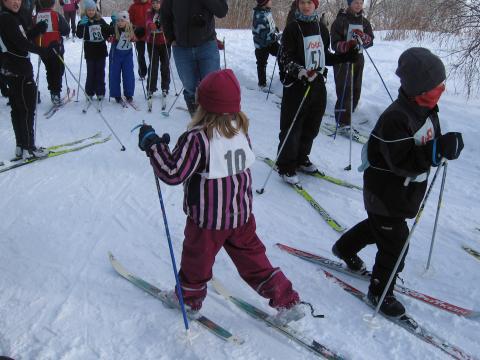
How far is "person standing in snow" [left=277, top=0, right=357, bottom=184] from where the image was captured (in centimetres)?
420

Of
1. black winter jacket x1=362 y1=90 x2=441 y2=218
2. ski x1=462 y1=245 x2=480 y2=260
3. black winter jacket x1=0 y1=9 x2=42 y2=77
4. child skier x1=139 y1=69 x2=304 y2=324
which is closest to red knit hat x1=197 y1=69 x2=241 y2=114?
child skier x1=139 y1=69 x2=304 y2=324

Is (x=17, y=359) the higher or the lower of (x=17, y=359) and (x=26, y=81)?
the lower

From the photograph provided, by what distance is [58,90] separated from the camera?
7406 mm

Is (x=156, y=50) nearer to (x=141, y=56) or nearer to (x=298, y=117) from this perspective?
(x=141, y=56)

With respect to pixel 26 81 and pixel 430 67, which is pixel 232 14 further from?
pixel 430 67

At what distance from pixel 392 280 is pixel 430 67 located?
4.06 ft

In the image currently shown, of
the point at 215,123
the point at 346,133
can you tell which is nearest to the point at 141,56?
the point at 346,133

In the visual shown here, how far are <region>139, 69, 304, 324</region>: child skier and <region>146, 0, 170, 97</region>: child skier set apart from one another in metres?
5.33

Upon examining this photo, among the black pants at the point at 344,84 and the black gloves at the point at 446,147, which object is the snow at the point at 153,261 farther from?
the black gloves at the point at 446,147

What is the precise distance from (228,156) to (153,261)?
4.62 feet

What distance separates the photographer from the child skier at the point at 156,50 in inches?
289

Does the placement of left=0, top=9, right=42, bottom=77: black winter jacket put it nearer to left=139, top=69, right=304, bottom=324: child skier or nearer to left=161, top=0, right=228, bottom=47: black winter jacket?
left=161, top=0, right=228, bottom=47: black winter jacket

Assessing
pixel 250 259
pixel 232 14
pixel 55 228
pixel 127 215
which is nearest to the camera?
pixel 250 259

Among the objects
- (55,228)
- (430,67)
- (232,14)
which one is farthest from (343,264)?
(232,14)
